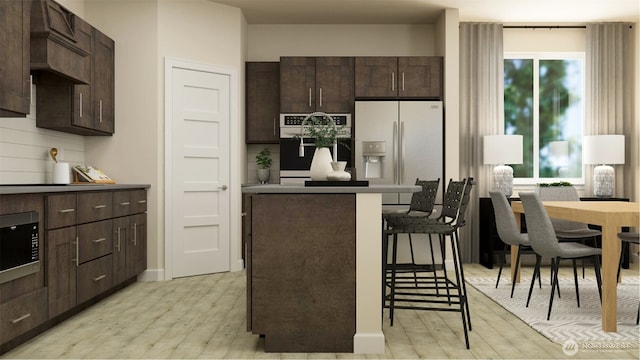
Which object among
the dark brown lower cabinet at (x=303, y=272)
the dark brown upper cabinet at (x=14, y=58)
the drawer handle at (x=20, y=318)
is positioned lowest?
the drawer handle at (x=20, y=318)

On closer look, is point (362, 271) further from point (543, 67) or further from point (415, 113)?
point (543, 67)

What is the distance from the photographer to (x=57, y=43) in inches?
166

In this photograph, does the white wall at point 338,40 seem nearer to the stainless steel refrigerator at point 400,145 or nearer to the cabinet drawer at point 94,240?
the stainless steel refrigerator at point 400,145

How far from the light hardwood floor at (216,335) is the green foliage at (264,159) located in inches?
85.9

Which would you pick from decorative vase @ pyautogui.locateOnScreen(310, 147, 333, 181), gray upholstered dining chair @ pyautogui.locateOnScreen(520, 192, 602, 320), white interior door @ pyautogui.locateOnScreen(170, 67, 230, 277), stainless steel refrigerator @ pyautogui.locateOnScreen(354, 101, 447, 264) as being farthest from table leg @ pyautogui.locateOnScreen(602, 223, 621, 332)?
white interior door @ pyautogui.locateOnScreen(170, 67, 230, 277)

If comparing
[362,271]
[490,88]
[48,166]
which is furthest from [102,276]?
[490,88]

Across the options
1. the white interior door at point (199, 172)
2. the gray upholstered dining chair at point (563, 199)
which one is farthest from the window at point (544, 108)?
the white interior door at point (199, 172)

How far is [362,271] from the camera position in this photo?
10.3 ft

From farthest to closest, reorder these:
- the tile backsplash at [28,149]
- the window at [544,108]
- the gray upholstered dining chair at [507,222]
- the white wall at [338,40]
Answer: the window at [544,108], the white wall at [338,40], the gray upholstered dining chair at [507,222], the tile backsplash at [28,149]

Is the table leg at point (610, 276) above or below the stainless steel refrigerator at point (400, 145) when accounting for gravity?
below

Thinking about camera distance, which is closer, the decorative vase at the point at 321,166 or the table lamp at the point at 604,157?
the decorative vase at the point at 321,166

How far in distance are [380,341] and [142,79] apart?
12.2 ft

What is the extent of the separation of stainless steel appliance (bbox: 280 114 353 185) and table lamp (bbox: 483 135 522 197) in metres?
1.59

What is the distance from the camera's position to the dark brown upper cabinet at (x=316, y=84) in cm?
633
